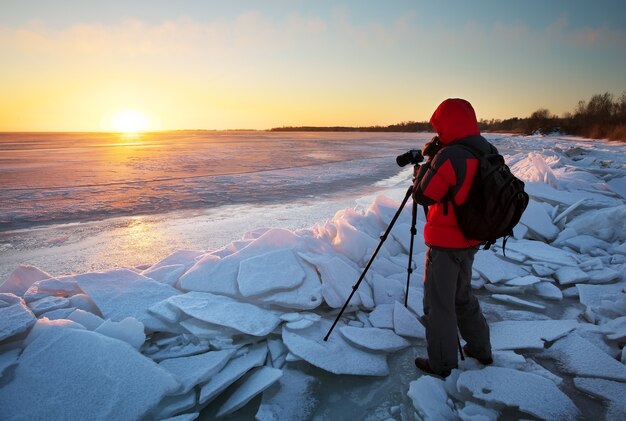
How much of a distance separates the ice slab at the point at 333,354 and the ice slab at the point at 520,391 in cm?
60

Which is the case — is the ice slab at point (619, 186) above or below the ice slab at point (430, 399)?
above

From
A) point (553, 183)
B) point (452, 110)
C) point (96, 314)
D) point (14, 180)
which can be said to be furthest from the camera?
point (14, 180)

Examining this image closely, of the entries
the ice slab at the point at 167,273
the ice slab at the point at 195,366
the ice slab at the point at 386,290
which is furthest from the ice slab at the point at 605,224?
the ice slab at the point at 167,273

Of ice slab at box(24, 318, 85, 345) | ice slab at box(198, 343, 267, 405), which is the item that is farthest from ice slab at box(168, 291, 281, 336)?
ice slab at box(24, 318, 85, 345)

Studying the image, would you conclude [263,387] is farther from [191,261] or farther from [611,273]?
[611,273]

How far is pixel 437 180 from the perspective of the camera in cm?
209

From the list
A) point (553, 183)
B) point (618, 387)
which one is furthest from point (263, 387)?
point (553, 183)

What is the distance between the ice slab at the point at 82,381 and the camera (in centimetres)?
214

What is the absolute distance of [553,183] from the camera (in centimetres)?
734

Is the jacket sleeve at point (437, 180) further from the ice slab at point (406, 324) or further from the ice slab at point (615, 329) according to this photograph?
the ice slab at point (615, 329)

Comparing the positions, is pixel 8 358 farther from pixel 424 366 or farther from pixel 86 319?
pixel 424 366

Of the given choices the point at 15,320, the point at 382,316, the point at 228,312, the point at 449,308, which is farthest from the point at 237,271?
the point at 449,308

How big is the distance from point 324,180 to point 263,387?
33.3ft

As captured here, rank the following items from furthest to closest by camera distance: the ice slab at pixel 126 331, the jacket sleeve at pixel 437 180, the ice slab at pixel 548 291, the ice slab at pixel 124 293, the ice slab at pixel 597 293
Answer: the ice slab at pixel 548 291
the ice slab at pixel 597 293
the ice slab at pixel 124 293
the ice slab at pixel 126 331
the jacket sleeve at pixel 437 180
